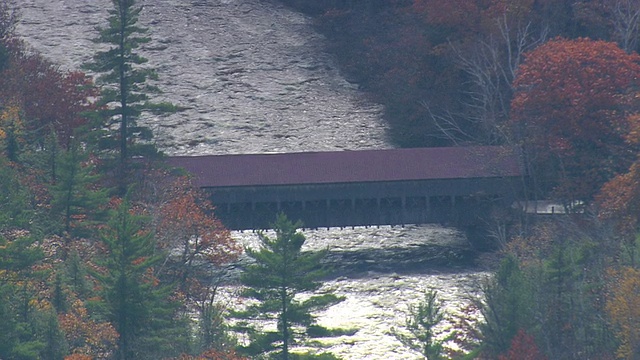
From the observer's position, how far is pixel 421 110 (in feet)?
206

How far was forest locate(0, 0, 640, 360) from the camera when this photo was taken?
39.4 m

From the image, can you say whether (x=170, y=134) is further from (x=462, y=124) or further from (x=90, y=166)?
(x=90, y=166)

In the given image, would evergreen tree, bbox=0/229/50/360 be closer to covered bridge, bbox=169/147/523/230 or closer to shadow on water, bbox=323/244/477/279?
covered bridge, bbox=169/147/523/230

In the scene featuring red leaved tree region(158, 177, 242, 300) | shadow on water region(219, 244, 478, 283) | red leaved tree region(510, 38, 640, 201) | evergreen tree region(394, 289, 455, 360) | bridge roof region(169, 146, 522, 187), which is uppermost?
red leaved tree region(510, 38, 640, 201)

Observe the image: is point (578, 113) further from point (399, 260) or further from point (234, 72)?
point (234, 72)

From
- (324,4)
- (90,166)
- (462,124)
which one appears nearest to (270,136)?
(462,124)

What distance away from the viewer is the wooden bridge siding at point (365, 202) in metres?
52.6

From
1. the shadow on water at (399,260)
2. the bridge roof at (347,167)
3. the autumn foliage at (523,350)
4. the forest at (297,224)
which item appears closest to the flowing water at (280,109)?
the shadow on water at (399,260)

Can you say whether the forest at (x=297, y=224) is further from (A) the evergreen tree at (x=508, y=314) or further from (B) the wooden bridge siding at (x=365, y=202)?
(B) the wooden bridge siding at (x=365, y=202)

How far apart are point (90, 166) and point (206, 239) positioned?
4.49m

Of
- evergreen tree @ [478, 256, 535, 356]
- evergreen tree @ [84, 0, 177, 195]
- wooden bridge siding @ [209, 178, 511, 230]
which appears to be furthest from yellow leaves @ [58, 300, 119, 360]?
wooden bridge siding @ [209, 178, 511, 230]

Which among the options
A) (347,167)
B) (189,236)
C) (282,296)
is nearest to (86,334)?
(282,296)

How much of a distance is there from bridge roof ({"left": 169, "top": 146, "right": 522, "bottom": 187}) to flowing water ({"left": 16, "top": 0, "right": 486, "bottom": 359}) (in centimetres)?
294

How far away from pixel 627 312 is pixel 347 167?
17055mm
